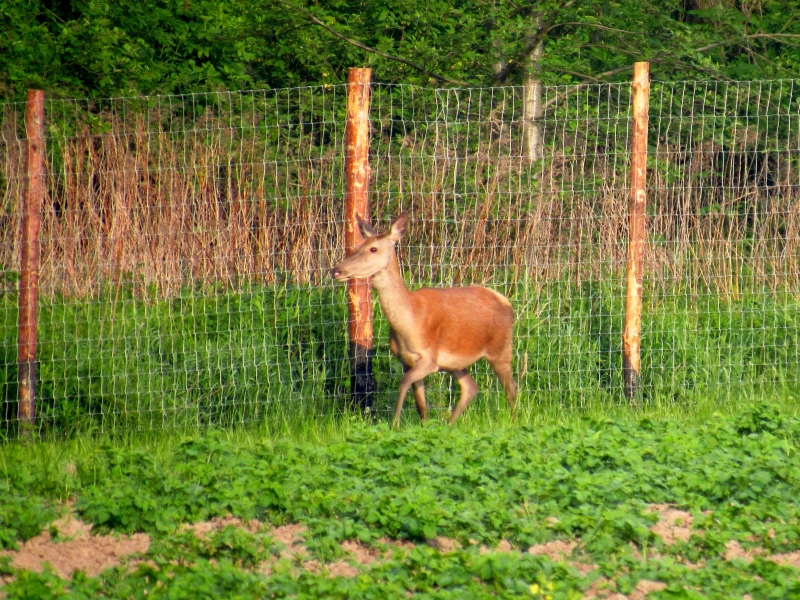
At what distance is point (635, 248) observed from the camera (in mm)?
9102

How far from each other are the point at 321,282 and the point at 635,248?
8.47 feet

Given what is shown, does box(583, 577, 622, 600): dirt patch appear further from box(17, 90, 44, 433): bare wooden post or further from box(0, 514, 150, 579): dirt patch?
box(17, 90, 44, 433): bare wooden post

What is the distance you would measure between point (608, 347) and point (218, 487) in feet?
14.5

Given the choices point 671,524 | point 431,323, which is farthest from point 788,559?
point 431,323

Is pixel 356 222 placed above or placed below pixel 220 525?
above

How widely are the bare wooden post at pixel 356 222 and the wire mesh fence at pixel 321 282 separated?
0.24 metres

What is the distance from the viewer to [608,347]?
9406 mm

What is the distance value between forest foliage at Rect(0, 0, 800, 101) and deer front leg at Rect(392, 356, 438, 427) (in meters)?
6.25

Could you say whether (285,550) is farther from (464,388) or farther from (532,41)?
(532,41)

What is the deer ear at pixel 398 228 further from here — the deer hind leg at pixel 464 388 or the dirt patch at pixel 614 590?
the dirt patch at pixel 614 590

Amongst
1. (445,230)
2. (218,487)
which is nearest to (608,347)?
(445,230)

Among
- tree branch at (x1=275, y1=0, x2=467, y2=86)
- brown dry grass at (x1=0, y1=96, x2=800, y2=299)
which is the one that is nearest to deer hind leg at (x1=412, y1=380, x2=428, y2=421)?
brown dry grass at (x1=0, y1=96, x2=800, y2=299)

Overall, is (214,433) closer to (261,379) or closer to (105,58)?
(261,379)

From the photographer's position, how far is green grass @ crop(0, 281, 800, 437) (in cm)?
845
